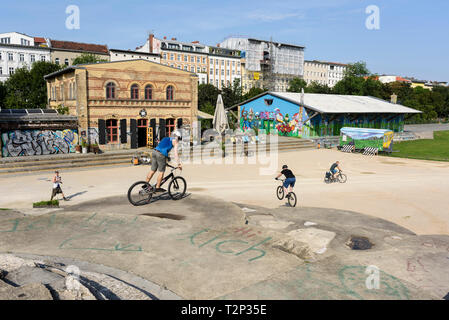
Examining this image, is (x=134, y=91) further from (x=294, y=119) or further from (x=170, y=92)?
(x=294, y=119)

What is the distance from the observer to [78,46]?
2904 inches

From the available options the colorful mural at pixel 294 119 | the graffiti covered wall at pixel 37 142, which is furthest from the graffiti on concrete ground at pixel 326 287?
the colorful mural at pixel 294 119

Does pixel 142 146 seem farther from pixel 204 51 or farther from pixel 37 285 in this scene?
pixel 204 51

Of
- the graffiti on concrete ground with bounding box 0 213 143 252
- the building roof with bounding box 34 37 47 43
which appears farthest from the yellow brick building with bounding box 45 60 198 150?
the building roof with bounding box 34 37 47 43

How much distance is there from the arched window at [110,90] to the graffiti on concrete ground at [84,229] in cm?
1812

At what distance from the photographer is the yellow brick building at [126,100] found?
995 inches

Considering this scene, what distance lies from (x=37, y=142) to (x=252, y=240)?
68.6 ft

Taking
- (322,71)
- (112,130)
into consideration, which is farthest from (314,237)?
(322,71)

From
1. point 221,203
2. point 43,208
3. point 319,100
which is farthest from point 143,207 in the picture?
point 319,100

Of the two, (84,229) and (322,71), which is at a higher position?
(322,71)

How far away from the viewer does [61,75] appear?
93.8 ft

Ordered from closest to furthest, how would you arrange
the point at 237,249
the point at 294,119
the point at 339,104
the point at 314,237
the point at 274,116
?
the point at 237,249 < the point at 314,237 < the point at 294,119 < the point at 274,116 < the point at 339,104

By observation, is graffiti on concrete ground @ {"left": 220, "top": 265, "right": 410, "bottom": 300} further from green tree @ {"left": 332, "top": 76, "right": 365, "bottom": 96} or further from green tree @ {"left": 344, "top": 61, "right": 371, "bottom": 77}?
green tree @ {"left": 344, "top": 61, "right": 371, "bottom": 77}
